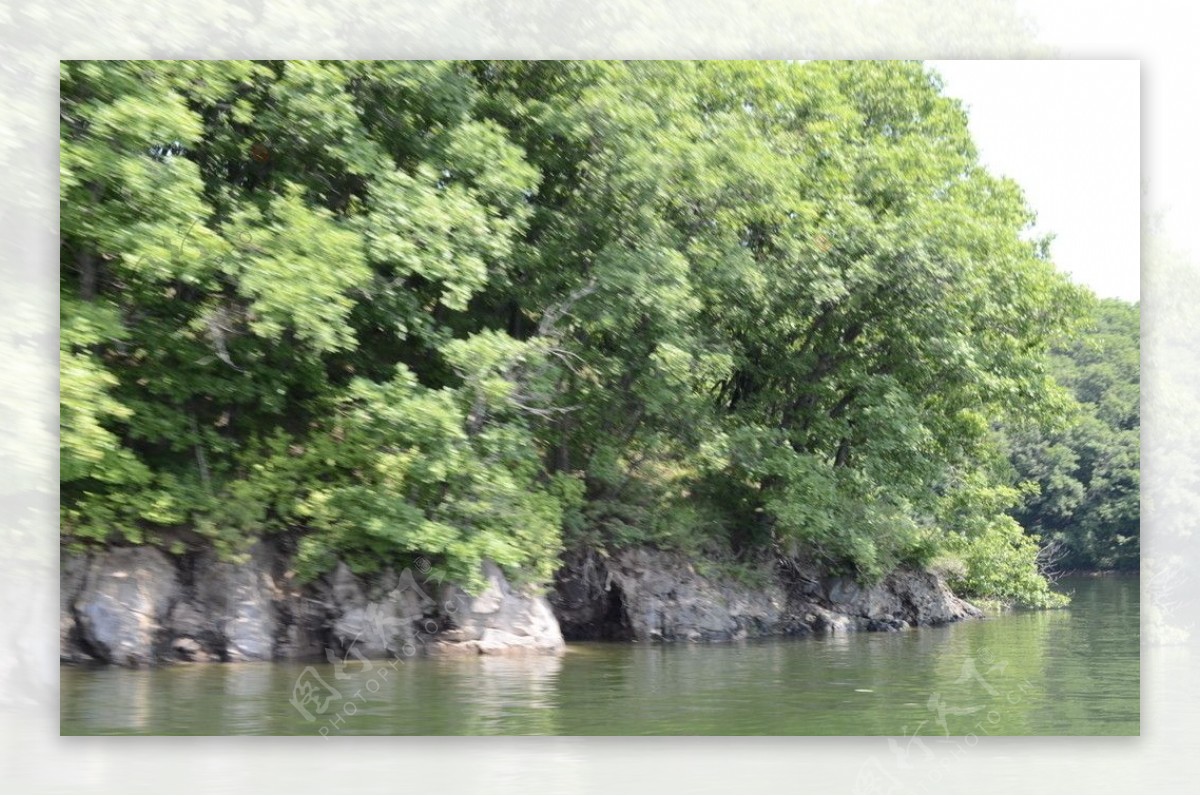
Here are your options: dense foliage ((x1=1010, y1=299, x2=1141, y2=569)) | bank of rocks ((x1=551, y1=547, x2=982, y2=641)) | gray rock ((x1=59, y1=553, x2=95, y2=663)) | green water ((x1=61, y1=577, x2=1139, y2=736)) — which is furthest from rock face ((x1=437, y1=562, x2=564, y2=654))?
dense foliage ((x1=1010, y1=299, x2=1141, y2=569))

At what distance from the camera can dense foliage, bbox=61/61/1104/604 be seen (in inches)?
287

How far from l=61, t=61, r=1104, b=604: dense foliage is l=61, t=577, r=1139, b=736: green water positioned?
735mm

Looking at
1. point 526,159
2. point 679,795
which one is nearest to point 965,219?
point 526,159

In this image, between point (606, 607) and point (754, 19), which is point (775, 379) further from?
point (754, 19)

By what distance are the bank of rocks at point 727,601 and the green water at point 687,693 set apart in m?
0.56

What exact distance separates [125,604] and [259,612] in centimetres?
84

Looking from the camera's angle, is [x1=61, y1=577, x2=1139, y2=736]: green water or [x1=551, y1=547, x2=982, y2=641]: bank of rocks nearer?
[x1=61, y1=577, x2=1139, y2=736]: green water

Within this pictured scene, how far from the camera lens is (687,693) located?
745 centimetres

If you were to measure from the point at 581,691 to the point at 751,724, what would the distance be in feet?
3.72

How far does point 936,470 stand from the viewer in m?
9.23

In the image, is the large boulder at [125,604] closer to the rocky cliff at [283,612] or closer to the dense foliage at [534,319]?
the rocky cliff at [283,612]

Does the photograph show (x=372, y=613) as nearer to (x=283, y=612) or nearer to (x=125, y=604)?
(x=283, y=612)

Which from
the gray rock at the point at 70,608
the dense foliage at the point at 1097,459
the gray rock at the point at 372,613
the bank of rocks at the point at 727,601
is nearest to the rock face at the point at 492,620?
the gray rock at the point at 372,613

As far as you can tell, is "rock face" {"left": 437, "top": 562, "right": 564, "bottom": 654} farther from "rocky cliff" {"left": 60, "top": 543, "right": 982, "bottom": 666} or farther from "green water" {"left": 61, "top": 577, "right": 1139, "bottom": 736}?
"green water" {"left": 61, "top": 577, "right": 1139, "bottom": 736}
